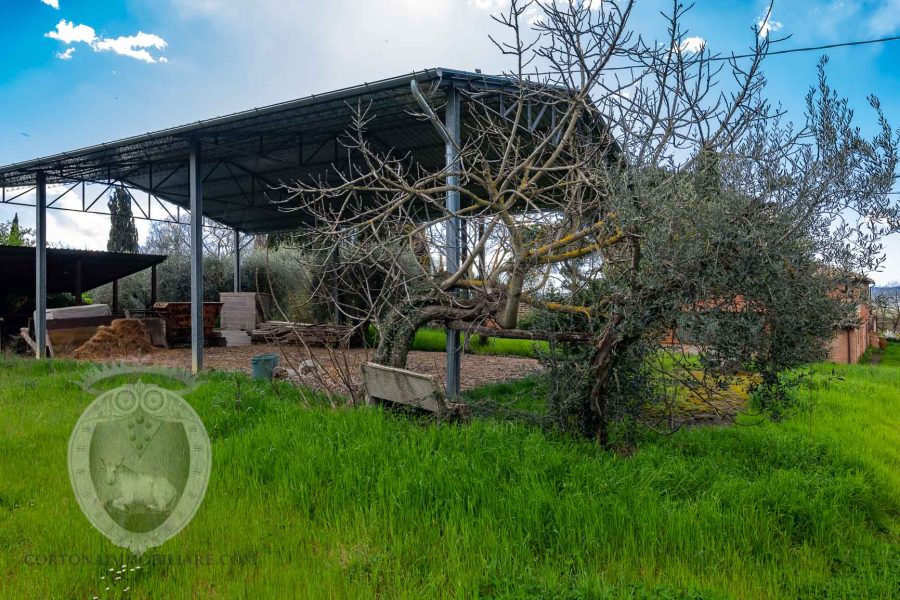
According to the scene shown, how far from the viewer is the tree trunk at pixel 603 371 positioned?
3648mm

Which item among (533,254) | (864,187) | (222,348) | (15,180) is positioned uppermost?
(15,180)

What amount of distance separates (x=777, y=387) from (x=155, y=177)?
48.4 feet

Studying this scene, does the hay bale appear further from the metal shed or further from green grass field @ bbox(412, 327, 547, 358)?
green grass field @ bbox(412, 327, 547, 358)

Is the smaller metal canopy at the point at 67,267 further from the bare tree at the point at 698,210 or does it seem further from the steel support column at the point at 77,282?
the bare tree at the point at 698,210

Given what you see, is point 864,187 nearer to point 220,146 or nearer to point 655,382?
point 655,382

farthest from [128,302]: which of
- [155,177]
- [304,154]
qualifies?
[304,154]

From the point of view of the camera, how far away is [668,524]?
2.82 metres

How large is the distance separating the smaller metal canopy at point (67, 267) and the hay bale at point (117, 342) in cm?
388

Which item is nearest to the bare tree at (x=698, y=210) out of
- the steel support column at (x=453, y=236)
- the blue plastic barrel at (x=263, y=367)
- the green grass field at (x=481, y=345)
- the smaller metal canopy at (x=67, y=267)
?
the steel support column at (x=453, y=236)

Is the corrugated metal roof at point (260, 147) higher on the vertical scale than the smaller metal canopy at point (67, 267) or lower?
higher

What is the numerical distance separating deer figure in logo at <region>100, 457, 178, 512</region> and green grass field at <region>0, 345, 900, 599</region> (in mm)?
330

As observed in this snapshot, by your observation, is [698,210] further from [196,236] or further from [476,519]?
[196,236]

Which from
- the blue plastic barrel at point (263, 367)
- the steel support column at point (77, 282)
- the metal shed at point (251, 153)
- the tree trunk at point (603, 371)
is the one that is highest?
the metal shed at point (251, 153)
